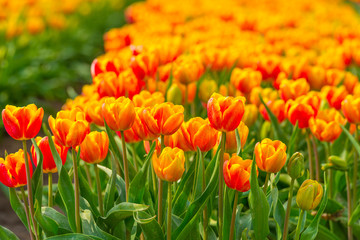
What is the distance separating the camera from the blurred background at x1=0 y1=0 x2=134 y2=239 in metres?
4.79

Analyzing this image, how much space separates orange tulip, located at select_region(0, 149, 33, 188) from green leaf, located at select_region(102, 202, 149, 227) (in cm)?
28

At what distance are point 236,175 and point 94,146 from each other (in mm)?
429

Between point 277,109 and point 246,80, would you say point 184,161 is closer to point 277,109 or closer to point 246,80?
point 277,109

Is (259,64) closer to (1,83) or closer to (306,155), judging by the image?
(306,155)

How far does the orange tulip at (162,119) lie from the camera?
152 cm

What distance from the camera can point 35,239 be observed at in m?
1.76

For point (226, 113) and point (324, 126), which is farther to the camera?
point (324, 126)

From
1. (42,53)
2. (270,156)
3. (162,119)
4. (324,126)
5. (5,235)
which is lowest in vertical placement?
(42,53)

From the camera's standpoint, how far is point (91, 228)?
1665 millimetres

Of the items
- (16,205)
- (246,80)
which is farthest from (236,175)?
(246,80)

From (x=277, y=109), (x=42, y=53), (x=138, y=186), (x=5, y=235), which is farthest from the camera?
(x=42, y=53)

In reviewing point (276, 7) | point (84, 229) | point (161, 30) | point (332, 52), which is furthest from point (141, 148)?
point (276, 7)

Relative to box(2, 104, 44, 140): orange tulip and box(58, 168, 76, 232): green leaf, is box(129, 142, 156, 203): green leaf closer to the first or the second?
box(58, 168, 76, 232): green leaf

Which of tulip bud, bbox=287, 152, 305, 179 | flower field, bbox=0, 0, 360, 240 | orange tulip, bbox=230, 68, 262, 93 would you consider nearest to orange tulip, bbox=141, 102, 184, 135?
flower field, bbox=0, 0, 360, 240
